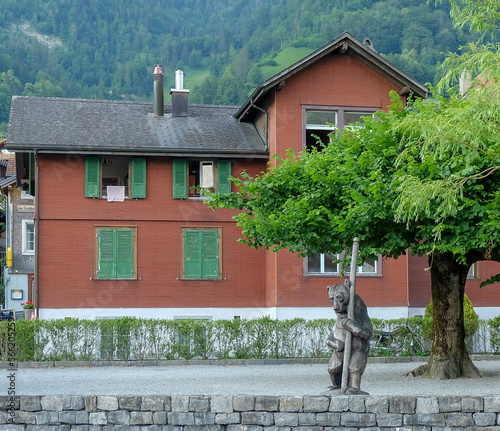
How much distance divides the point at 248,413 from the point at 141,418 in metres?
1.41

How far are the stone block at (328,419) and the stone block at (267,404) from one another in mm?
569

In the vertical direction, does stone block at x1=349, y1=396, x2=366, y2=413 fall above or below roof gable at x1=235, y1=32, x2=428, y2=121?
below

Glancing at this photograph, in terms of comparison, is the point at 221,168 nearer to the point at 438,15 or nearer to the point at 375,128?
the point at 375,128

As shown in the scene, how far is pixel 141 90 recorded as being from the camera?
143 metres

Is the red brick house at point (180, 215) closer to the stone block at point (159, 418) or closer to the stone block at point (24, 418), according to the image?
the stone block at point (159, 418)

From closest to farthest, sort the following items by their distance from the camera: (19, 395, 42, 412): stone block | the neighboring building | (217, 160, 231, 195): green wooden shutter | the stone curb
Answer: (19, 395, 42, 412): stone block, the stone curb, (217, 160, 231, 195): green wooden shutter, the neighboring building

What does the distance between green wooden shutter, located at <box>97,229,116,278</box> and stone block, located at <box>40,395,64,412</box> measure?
17071 millimetres

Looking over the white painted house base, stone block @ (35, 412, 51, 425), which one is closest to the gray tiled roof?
the white painted house base

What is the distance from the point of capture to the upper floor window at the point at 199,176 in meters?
28.9

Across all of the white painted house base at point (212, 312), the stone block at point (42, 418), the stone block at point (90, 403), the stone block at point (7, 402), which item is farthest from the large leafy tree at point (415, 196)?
the white painted house base at point (212, 312)

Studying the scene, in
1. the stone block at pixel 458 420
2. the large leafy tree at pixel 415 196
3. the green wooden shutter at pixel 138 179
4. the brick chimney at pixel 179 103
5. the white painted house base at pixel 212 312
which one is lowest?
the stone block at pixel 458 420

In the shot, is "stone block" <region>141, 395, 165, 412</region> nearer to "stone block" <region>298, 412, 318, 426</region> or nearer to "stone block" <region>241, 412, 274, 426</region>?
"stone block" <region>241, 412, 274, 426</region>

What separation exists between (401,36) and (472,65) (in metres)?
83.3

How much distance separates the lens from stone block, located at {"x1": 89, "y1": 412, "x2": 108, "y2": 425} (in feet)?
37.0
